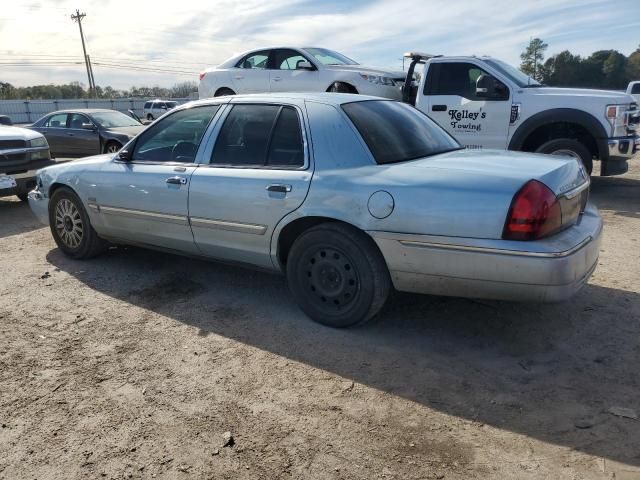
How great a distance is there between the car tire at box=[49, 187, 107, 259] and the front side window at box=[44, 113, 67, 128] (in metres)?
8.08

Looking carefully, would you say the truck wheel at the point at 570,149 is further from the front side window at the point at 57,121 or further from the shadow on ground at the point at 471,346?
the front side window at the point at 57,121

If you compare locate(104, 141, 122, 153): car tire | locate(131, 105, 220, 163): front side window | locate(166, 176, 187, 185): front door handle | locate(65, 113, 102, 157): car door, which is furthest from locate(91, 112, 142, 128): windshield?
locate(166, 176, 187, 185): front door handle

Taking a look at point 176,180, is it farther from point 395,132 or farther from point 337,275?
point 395,132

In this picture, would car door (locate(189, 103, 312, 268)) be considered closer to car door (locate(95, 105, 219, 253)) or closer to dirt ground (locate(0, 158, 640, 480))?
car door (locate(95, 105, 219, 253))

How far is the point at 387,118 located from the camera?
396 centimetres

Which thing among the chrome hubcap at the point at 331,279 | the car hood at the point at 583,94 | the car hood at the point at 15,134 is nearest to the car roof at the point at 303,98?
the chrome hubcap at the point at 331,279


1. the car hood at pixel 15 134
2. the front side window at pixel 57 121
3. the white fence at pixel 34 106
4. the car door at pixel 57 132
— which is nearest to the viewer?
the car hood at pixel 15 134

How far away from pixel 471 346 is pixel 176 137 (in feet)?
9.52

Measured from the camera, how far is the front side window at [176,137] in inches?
170

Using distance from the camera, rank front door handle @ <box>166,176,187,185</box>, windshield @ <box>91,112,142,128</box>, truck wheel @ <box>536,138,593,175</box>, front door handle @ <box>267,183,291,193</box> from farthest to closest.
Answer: windshield @ <box>91,112,142,128</box>
truck wheel @ <box>536,138,593,175</box>
front door handle @ <box>166,176,187,185</box>
front door handle @ <box>267,183,291,193</box>

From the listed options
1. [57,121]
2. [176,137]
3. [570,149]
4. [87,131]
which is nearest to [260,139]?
[176,137]

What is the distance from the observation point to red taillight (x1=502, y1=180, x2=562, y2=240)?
291cm

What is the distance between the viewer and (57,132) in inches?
487

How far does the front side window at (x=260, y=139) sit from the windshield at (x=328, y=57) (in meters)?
6.01
